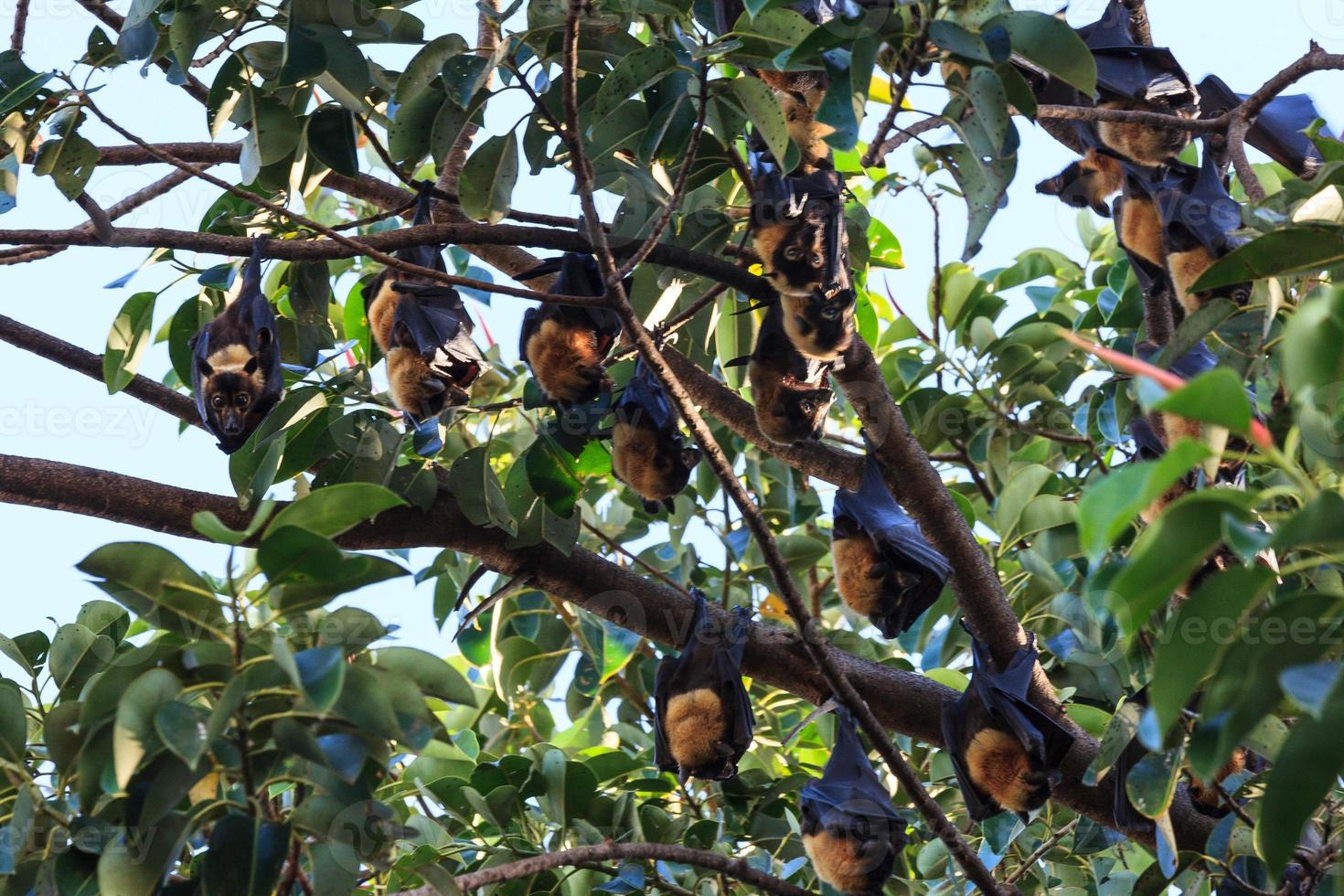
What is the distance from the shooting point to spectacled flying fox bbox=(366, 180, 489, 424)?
2.67 metres

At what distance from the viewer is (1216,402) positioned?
100cm

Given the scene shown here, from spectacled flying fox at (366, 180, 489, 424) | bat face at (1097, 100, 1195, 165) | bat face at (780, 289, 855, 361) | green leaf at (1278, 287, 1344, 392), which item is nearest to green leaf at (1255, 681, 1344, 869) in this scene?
green leaf at (1278, 287, 1344, 392)

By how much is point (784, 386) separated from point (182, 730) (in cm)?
152

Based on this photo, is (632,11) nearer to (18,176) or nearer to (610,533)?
(18,176)

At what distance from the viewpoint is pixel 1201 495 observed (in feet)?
3.57

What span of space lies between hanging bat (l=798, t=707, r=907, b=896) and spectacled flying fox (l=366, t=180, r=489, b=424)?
1019 mm

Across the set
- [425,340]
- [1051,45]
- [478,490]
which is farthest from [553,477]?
[1051,45]

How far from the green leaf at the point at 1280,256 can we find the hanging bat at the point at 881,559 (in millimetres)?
1247

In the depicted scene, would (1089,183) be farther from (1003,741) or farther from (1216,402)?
(1216,402)

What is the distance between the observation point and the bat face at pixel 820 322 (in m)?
2.45

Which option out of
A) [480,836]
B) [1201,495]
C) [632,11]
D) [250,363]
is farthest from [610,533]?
[1201,495]

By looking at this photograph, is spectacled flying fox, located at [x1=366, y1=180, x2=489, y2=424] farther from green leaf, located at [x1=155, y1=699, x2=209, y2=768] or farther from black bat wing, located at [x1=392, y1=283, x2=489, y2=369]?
green leaf, located at [x1=155, y1=699, x2=209, y2=768]

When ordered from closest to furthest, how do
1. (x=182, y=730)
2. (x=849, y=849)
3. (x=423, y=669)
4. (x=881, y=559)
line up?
(x=182, y=730) → (x=423, y=669) → (x=849, y=849) → (x=881, y=559)

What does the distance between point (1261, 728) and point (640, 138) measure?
1.48m
